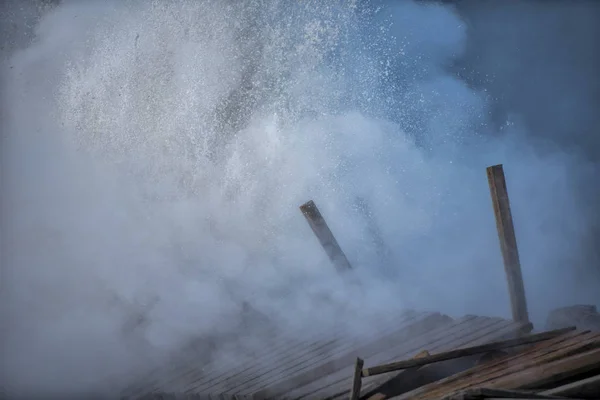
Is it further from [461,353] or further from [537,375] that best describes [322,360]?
[537,375]

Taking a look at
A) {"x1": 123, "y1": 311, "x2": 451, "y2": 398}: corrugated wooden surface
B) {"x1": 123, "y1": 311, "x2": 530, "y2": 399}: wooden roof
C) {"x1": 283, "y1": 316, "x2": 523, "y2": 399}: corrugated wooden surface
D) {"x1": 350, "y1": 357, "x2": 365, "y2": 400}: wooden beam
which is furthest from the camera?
{"x1": 123, "y1": 311, "x2": 451, "y2": 398}: corrugated wooden surface

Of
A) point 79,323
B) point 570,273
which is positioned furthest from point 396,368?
point 570,273

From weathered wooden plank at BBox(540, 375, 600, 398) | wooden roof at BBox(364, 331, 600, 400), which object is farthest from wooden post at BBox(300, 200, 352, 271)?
weathered wooden plank at BBox(540, 375, 600, 398)

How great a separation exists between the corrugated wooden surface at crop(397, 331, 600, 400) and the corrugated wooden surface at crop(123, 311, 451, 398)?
131 cm

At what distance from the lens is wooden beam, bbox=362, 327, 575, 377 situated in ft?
11.4

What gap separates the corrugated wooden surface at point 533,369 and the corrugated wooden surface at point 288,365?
131 cm

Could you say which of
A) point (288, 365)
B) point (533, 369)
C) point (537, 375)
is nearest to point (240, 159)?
point (288, 365)

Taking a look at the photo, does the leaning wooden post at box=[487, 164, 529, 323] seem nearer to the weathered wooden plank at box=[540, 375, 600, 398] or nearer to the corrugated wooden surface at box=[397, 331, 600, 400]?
the corrugated wooden surface at box=[397, 331, 600, 400]

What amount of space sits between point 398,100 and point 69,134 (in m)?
6.29

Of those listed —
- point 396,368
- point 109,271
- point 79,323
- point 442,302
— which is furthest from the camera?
point 442,302

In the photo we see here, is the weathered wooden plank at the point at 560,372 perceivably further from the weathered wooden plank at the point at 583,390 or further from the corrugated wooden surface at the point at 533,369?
the weathered wooden plank at the point at 583,390

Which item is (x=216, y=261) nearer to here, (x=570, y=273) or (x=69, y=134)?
(x=69, y=134)

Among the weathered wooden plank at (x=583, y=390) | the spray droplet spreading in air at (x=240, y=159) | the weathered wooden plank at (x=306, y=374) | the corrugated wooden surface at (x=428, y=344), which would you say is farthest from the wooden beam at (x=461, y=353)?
the spray droplet spreading in air at (x=240, y=159)

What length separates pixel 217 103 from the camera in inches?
483
